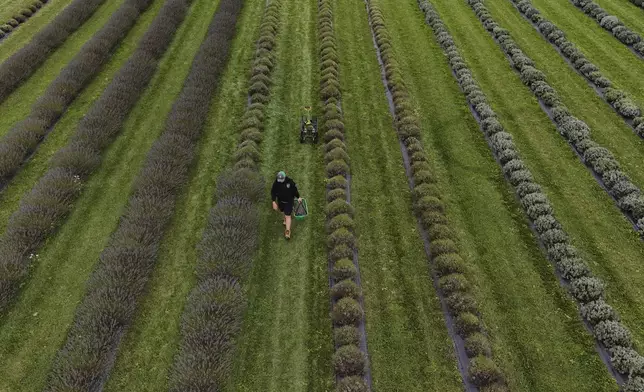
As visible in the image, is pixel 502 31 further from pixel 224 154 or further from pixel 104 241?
pixel 104 241

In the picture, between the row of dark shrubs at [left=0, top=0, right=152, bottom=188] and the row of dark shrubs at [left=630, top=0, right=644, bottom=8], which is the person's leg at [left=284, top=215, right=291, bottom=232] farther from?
the row of dark shrubs at [left=630, top=0, right=644, bottom=8]

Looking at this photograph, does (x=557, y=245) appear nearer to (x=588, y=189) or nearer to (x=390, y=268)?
(x=588, y=189)

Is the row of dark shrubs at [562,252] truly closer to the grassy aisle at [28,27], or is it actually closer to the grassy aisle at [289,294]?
the grassy aisle at [289,294]

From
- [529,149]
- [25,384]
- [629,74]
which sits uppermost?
[629,74]

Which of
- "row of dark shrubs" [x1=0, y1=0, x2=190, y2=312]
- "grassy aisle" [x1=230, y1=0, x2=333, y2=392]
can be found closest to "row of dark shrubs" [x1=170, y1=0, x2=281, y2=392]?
"grassy aisle" [x1=230, y1=0, x2=333, y2=392]

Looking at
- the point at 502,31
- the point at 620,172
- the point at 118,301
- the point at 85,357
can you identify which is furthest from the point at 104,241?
the point at 502,31

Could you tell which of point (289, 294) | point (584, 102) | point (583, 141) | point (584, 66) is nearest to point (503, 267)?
point (289, 294)

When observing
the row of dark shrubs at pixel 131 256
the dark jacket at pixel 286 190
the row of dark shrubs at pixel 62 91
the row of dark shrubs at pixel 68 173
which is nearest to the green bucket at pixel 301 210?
the dark jacket at pixel 286 190
